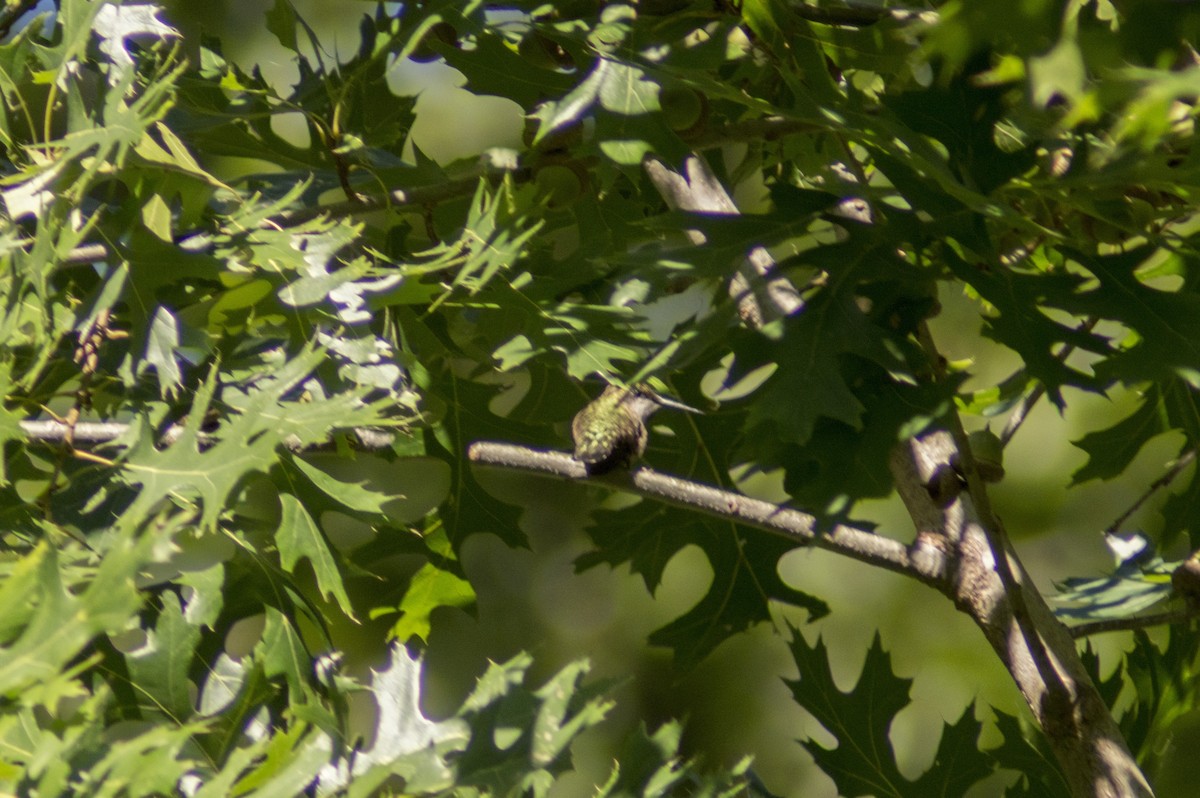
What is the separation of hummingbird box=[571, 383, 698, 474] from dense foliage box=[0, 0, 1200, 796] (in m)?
0.04

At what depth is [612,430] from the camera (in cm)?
92

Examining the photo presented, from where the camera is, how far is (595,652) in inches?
104

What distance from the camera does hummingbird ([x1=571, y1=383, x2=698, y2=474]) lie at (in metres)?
0.91

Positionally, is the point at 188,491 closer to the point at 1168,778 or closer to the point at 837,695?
the point at 837,695

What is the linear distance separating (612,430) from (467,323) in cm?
28

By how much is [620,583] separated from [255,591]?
1848 mm

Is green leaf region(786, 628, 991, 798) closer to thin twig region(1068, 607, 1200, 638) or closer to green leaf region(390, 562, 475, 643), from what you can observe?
thin twig region(1068, 607, 1200, 638)

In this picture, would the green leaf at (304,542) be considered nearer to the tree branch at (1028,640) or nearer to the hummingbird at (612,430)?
the hummingbird at (612,430)

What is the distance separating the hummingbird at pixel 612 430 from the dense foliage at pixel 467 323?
0.04 m

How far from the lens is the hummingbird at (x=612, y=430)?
35.8 inches

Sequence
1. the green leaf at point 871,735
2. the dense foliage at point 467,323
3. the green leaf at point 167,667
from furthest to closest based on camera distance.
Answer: the green leaf at point 871,735
the green leaf at point 167,667
the dense foliage at point 467,323

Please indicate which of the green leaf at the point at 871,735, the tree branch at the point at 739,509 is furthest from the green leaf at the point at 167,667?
the green leaf at the point at 871,735

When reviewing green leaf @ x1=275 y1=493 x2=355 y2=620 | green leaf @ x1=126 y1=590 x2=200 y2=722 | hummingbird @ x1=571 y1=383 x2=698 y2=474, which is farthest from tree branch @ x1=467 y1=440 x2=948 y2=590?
green leaf @ x1=126 y1=590 x2=200 y2=722

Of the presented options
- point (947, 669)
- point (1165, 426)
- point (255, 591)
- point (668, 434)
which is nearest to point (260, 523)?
point (255, 591)
